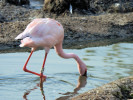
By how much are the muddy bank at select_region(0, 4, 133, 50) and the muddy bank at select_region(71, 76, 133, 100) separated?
495 cm

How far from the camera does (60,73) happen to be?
7234 mm

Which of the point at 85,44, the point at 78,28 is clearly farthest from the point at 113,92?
the point at 78,28

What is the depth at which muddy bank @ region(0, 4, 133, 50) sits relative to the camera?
10.1m

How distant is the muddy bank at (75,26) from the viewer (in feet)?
33.3

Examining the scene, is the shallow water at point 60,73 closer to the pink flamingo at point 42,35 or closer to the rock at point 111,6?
the pink flamingo at point 42,35

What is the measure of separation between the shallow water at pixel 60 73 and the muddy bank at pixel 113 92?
1109 millimetres

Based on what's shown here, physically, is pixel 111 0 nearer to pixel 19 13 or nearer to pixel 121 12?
pixel 121 12

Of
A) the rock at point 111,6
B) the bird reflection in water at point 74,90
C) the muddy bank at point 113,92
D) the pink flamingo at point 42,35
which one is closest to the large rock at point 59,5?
the rock at point 111,6

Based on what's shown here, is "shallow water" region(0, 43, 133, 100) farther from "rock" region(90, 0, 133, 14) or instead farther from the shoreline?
"rock" region(90, 0, 133, 14)

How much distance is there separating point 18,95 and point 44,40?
1.53m

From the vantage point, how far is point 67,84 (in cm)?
661

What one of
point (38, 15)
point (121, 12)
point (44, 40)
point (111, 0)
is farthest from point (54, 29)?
point (111, 0)

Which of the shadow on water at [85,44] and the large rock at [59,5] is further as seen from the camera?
the large rock at [59,5]

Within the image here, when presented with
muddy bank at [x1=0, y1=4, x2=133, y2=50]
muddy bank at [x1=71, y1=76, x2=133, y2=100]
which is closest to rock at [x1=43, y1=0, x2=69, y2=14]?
muddy bank at [x1=0, y1=4, x2=133, y2=50]
